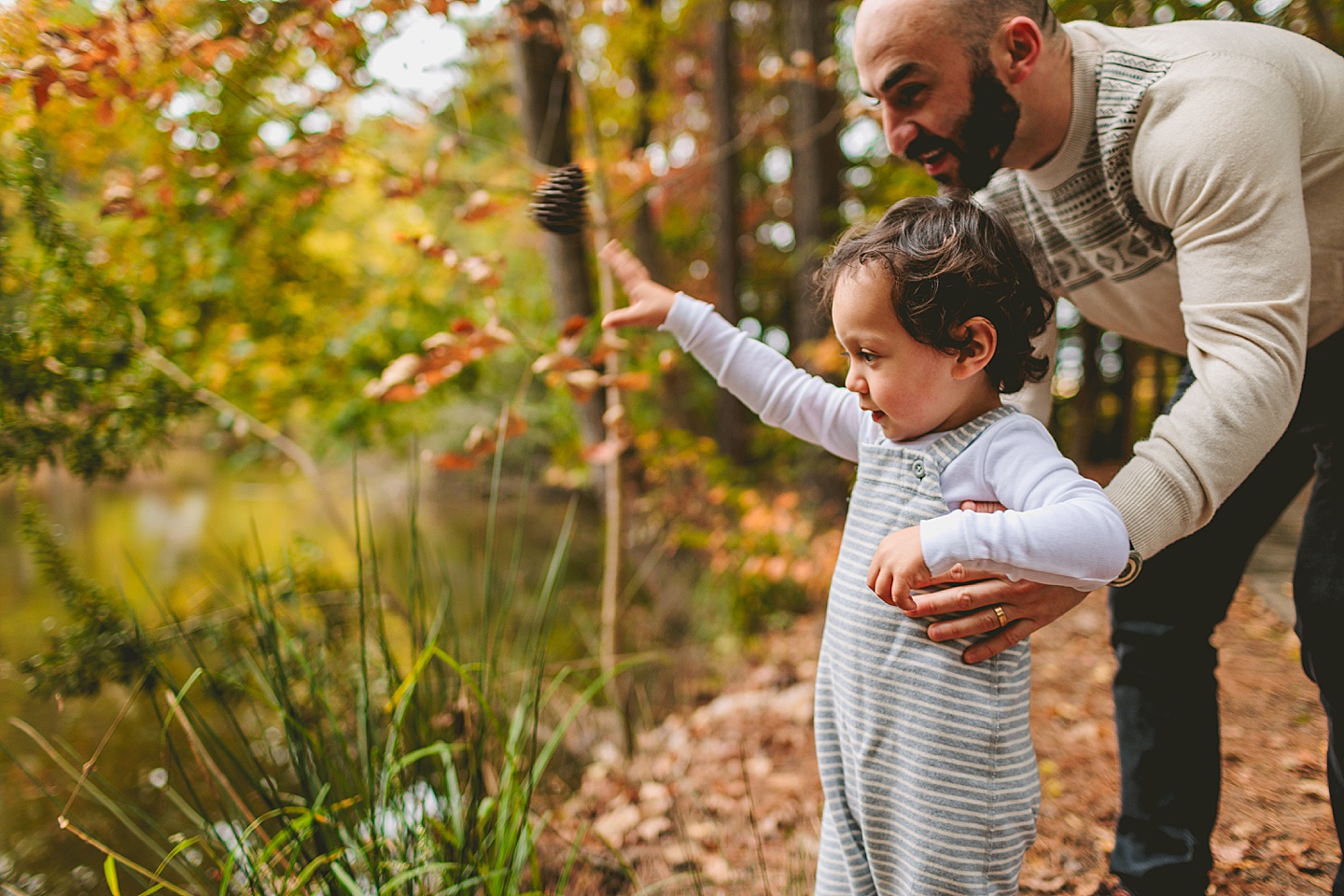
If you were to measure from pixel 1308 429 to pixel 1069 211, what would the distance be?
53cm

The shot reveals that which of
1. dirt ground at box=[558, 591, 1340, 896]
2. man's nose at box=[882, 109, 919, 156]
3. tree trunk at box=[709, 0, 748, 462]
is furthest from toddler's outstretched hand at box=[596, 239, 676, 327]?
tree trunk at box=[709, 0, 748, 462]

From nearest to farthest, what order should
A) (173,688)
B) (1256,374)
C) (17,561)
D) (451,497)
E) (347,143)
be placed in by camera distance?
(1256,374), (173,688), (347,143), (17,561), (451,497)

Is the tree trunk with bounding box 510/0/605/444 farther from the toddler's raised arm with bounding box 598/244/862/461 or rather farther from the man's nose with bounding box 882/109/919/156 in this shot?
the man's nose with bounding box 882/109/919/156

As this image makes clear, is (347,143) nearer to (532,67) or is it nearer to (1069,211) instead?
(532,67)

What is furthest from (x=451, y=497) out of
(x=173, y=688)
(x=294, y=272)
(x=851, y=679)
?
(x=851, y=679)

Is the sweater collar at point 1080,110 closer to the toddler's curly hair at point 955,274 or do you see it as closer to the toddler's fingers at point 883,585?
the toddler's curly hair at point 955,274

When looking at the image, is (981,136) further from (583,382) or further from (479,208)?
(479,208)

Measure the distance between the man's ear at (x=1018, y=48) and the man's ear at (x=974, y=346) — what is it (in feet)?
1.48

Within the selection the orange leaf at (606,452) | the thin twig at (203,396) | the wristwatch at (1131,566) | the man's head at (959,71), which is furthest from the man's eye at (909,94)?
the thin twig at (203,396)

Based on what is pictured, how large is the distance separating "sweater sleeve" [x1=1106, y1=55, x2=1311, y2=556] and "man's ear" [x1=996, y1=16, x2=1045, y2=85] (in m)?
0.19

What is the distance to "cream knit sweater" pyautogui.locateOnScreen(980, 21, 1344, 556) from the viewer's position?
992 mm

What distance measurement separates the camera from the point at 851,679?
3.64 feet

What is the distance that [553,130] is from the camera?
3.10m

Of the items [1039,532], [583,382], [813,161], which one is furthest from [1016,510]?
[813,161]
